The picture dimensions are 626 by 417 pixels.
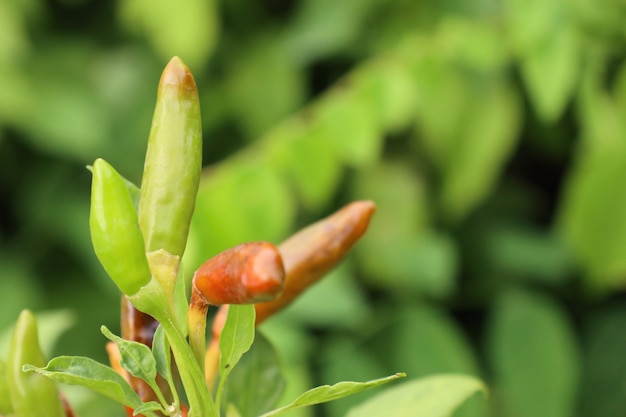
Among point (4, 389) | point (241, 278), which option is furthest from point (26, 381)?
point (241, 278)

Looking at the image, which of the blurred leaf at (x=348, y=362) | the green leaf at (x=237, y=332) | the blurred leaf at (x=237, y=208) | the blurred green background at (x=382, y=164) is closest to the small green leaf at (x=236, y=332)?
the green leaf at (x=237, y=332)

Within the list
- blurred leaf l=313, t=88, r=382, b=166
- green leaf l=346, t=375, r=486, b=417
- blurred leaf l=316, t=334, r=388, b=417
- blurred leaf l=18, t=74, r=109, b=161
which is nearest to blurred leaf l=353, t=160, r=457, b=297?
blurred leaf l=316, t=334, r=388, b=417

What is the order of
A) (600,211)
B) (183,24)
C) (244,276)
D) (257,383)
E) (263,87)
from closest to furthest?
(244,276), (257,383), (600,211), (183,24), (263,87)

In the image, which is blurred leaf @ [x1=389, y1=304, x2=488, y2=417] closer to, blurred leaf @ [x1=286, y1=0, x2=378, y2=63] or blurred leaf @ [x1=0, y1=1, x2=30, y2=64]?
blurred leaf @ [x1=286, y1=0, x2=378, y2=63]

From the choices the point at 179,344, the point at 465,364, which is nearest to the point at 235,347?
the point at 179,344

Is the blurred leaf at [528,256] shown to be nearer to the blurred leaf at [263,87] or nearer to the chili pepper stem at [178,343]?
the blurred leaf at [263,87]

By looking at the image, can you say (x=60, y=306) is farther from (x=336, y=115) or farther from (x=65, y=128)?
→ (x=336, y=115)

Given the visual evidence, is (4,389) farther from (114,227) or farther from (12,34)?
(12,34)
